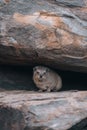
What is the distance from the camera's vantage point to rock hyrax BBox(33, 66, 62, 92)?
1036 centimetres

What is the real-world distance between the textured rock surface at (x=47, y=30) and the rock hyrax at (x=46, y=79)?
37 cm

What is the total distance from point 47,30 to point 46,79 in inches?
59.5

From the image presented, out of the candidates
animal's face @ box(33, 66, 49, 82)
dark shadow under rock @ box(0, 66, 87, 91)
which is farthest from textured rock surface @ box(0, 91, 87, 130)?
dark shadow under rock @ box(0, 66, 87, 91)

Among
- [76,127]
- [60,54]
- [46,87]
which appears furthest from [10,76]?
[76,127]

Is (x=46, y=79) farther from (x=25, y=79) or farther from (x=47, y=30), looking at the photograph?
(x=47, y=30)

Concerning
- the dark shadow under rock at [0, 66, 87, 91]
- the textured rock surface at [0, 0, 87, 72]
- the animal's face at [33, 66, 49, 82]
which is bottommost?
the dark shadow under rock at [0, 66, 87, 91]

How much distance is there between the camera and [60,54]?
979 cm

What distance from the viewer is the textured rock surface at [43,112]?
28.8ft

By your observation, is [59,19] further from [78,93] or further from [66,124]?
[66,124]

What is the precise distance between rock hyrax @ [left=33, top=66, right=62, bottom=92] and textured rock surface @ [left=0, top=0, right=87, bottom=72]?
0.37 m

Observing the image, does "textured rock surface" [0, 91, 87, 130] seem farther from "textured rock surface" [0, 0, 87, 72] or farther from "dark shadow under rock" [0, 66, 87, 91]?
"dark shadow under rock" [0, 66, 87, 91]

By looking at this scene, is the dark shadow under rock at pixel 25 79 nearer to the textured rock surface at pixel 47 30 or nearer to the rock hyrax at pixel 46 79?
the rock hyrax at pixel 46 79

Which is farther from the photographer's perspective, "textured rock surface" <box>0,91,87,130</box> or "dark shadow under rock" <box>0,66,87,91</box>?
"dark shadow under rock" <box>0,66,87,91</box>

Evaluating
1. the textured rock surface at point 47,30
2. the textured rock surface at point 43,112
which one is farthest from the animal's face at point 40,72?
the textured rock surface at point 43,112
